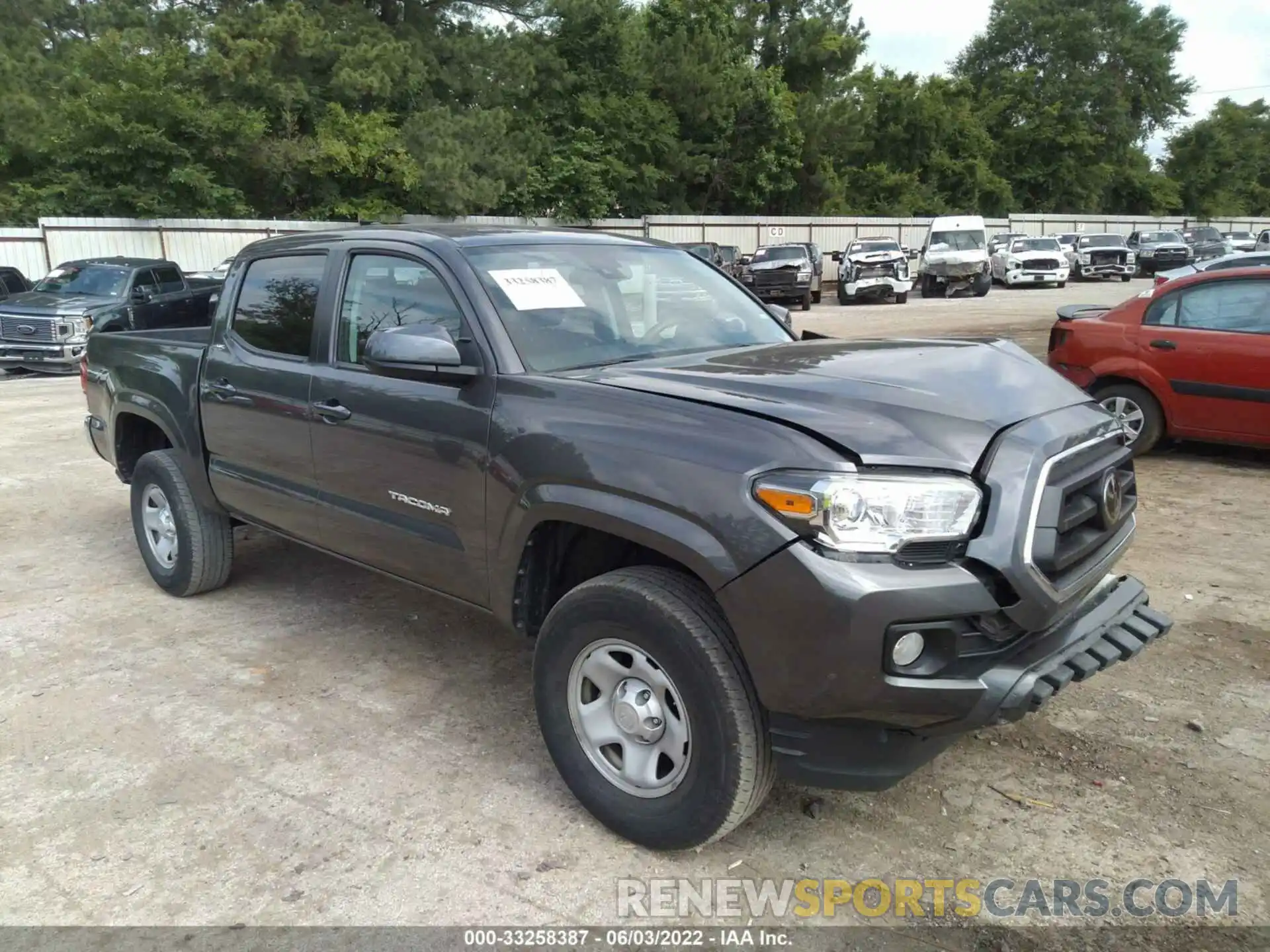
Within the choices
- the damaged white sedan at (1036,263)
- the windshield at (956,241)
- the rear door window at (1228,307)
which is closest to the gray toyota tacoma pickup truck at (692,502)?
the rear door window at (1228,307)

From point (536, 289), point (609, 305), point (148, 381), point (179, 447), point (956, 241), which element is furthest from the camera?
point (956, 241)

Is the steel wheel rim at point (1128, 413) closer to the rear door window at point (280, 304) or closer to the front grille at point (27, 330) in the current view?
the rear door window at point (280, 304)

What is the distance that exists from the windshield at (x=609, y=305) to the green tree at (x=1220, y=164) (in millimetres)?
68804

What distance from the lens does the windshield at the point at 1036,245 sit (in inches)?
1231

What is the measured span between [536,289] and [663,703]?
5.38 ft

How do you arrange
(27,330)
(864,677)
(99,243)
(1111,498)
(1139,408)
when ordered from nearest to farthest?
(864,677) → (1111,498) → (1139,408) → (27,330) → (99,243)

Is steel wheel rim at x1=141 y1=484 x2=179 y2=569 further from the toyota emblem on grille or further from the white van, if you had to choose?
the white van

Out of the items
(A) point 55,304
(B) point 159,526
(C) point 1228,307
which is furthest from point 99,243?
(C) point 1228,307

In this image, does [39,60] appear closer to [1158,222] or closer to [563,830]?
[563,830]

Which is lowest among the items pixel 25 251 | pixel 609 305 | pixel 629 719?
pixel 629 719

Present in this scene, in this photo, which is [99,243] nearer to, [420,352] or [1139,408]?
[1139,408]

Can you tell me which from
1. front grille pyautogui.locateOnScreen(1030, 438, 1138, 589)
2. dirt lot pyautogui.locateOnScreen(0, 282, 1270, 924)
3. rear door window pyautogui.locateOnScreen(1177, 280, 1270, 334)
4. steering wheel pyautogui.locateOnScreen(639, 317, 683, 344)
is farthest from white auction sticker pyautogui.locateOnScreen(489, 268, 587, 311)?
rear door window pyautogui.locateOnScreen(1177, 280, 1270, 334)

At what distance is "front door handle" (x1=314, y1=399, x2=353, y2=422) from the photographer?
3859 mm

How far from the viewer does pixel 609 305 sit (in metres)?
3.82
